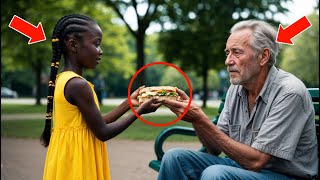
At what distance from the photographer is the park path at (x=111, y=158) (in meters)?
6.12

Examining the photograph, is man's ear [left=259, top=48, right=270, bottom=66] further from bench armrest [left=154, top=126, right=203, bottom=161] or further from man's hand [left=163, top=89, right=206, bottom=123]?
bench armrest [left=154, top=126, right=203, bottom=161]

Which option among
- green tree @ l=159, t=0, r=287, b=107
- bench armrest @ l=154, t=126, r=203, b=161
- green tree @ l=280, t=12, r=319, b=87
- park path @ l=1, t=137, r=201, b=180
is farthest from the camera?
green tree @ l=280, t=12, r=319, b=87

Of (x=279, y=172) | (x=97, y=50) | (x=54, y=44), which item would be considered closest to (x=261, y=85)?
(x=279, y=172)

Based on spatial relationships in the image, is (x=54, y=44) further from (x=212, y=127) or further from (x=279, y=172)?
(x=279, y=172)

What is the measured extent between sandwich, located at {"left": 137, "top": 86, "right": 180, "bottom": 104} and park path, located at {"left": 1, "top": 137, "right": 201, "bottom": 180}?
125 inches

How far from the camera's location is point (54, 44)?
2.83 metres

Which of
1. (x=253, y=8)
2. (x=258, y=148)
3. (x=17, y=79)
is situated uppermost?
(x=253, y=8)

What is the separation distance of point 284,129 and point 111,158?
5188 millimetres

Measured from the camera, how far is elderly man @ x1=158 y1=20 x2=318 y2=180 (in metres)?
2.61

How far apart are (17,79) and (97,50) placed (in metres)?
50.8

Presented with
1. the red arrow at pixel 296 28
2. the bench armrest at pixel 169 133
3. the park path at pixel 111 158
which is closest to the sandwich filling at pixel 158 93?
the bench armrest at pixel 169 133

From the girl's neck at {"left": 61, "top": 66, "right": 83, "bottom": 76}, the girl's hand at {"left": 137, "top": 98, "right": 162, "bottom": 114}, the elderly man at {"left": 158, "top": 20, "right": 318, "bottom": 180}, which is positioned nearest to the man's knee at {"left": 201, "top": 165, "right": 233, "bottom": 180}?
the elderly man at {"left": 158, "top": 20, "right": 318, "bottom": 180}

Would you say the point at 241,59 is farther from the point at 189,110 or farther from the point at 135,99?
the point at 135,99

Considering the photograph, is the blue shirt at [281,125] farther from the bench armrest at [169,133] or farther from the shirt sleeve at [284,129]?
the bench armrest at [169,133]
